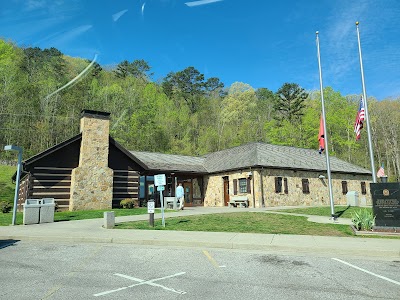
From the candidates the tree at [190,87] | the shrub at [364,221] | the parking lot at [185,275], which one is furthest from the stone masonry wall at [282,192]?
the tree at [190,87]

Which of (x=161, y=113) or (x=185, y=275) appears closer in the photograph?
(x=185, y=275)

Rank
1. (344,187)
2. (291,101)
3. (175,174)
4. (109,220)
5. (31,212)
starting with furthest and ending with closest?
(291,101) < (344,187) < (175,174) < (31,212) < (109,220)

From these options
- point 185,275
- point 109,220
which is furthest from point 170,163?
point 185,275

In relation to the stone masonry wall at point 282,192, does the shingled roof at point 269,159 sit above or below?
above

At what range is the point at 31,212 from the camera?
46.1 feet

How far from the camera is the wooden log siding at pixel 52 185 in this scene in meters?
20.6

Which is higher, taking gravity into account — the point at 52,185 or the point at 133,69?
the point at 133,69

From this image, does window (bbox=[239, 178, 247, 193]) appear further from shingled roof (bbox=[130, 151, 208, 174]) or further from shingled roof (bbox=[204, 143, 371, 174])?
shingled roof (bbox=[130, 151, 208, 174])

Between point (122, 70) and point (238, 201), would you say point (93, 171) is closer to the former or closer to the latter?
point (238, 201)

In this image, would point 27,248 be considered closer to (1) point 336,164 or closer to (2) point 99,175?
(2) point 99,175

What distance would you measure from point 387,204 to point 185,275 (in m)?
9.63

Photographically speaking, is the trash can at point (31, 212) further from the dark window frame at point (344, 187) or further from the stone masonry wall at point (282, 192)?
the dark window frame at point (344, 187)

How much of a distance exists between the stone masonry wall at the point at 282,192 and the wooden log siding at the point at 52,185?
45.7 feet

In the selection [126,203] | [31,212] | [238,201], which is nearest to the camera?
[31,212]
